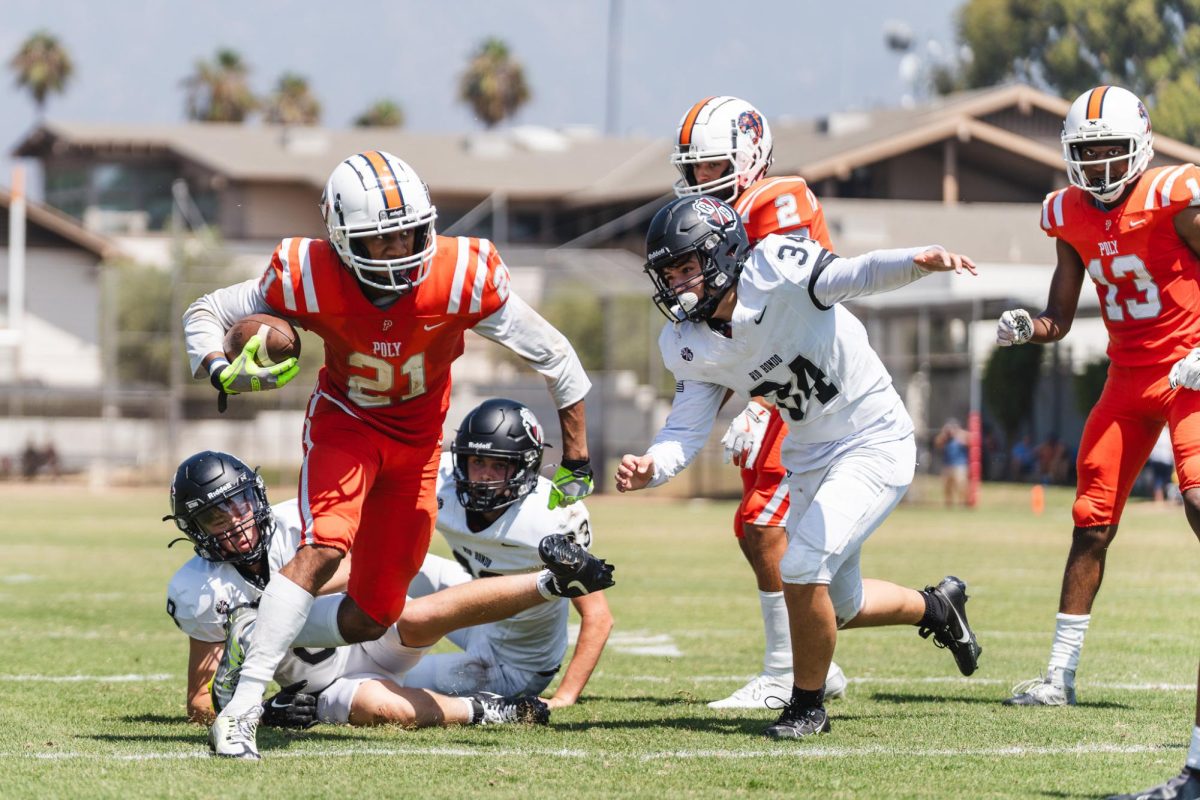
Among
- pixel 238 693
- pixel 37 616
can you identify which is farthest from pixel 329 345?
pixel 37 616

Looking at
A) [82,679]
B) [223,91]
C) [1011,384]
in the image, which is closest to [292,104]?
[223,91]

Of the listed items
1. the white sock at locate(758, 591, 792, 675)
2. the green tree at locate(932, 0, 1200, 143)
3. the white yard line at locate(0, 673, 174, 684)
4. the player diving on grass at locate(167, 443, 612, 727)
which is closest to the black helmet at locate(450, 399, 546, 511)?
the player diving on grass at locate(167, 443, 612, 727)

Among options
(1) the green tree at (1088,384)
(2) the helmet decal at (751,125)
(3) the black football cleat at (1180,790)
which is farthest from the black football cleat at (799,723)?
(1) the green tree at (1088,384)

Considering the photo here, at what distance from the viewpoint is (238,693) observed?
5395 mm

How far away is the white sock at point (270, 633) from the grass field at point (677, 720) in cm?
24

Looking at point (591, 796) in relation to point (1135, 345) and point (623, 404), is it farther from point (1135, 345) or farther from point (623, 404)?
point (623, 404)

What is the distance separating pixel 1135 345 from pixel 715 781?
2.87 metres

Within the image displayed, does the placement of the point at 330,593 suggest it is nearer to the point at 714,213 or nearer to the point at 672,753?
the point at 672,753

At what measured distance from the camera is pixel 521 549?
6.44 meters

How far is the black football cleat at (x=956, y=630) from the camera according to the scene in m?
6.87

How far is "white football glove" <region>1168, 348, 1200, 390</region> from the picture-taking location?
235 inches

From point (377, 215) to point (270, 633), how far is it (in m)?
1.44

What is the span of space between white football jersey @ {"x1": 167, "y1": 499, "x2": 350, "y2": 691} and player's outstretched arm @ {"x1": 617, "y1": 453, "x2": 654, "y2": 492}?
3.80 ft

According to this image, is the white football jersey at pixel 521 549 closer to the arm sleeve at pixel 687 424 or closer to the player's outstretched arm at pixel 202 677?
the arm sleeve at pixel 687 424
